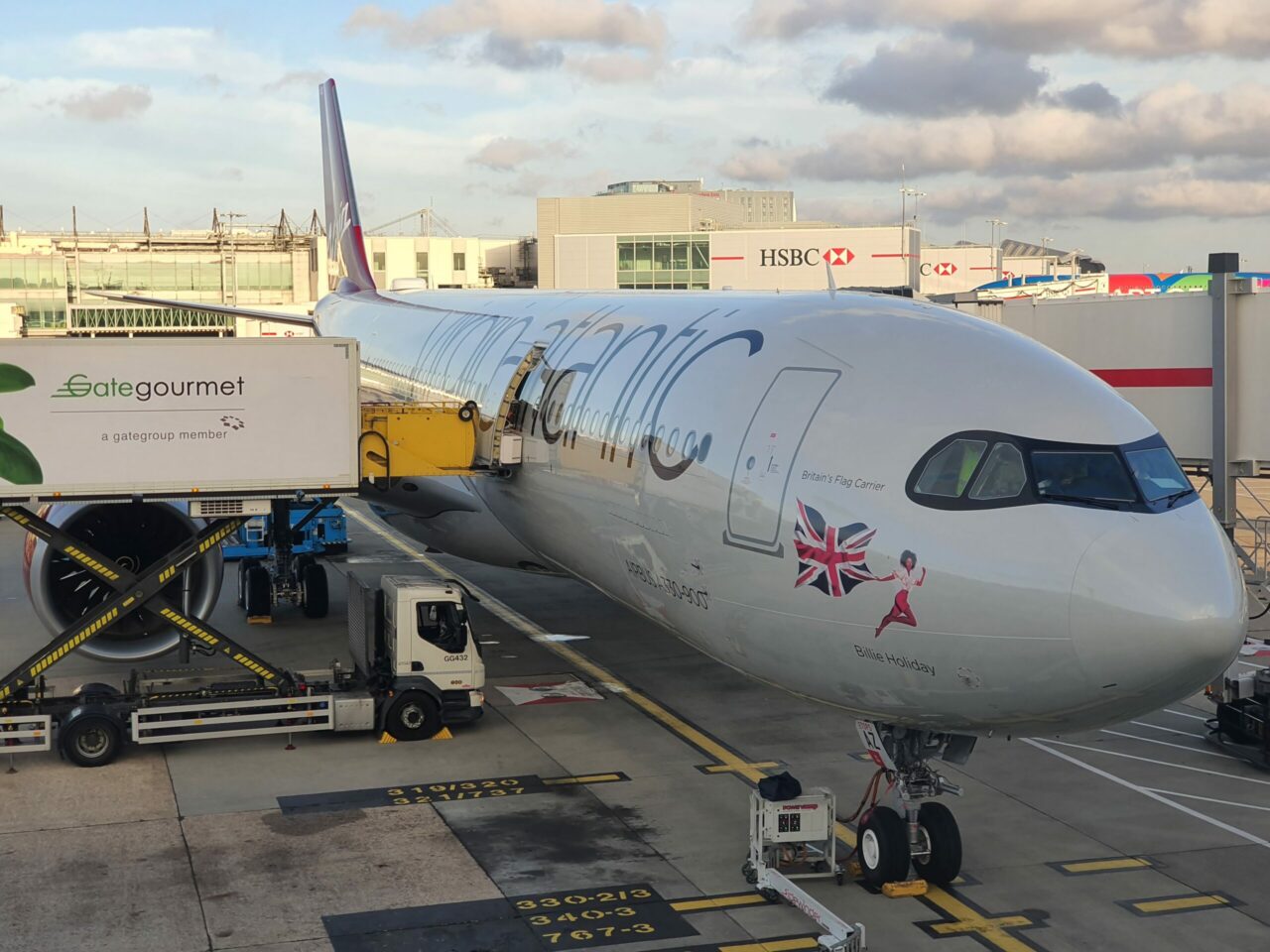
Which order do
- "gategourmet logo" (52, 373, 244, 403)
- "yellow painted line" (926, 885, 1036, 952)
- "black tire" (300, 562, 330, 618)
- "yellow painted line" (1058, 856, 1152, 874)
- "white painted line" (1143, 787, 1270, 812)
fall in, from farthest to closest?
"black tire" (300, 562, 330, 618)
"gategourmet logo" (52, 373, 244, 403)
"white painted line" (1143, 787, 1270, 812)
"yellow painted line" (1058, 856, 1152, 874)
"yellow painted line" (926, 885, 1036, 952)

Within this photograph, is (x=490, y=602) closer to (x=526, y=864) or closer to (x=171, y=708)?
(x=171, y=708)

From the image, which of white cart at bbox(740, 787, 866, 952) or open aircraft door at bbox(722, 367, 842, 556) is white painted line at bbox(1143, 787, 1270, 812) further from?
open aircraft door at bbox(722, 367, 842, 556)

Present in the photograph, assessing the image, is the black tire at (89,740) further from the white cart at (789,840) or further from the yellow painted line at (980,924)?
the yellow painted line at (980,924)

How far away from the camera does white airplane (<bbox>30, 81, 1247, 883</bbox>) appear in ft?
29.2

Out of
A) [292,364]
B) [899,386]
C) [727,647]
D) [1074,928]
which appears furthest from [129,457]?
[1074,928]

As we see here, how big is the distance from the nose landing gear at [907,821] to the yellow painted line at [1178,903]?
1.48 metres

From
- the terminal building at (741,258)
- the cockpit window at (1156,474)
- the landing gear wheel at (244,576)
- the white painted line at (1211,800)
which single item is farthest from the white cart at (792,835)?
the terminal building at (741,258)

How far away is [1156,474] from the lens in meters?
9.65

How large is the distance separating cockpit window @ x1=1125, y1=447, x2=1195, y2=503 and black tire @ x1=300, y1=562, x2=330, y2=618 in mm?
17095

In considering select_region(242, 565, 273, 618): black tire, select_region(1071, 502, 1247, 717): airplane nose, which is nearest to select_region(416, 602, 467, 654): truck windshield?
select_region(242, 565, 273, 618): black tire

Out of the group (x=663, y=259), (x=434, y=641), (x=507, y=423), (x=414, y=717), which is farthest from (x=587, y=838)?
(x=663, y=259)

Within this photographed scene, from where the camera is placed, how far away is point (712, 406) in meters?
12.0

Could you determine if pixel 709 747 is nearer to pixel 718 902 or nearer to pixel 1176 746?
pixel 718 902

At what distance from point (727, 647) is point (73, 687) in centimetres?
1150
